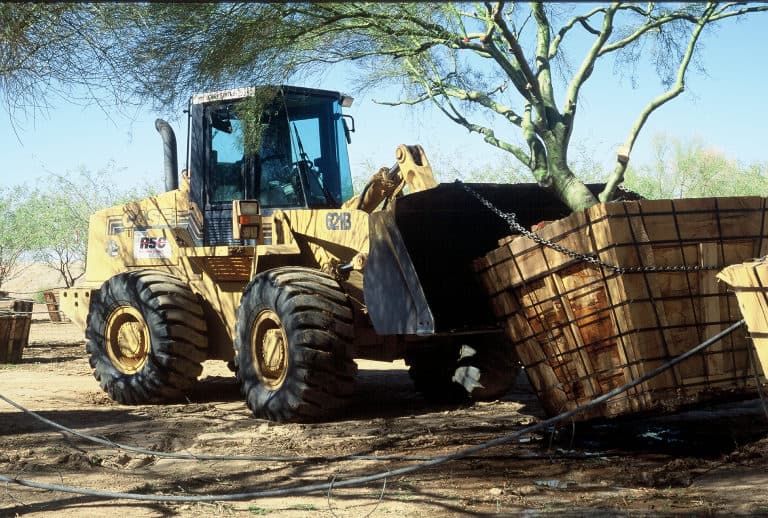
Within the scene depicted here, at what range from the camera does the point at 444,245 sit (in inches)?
340

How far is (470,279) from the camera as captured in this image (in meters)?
8.84

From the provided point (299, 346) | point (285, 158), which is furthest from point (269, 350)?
point (285, 158)

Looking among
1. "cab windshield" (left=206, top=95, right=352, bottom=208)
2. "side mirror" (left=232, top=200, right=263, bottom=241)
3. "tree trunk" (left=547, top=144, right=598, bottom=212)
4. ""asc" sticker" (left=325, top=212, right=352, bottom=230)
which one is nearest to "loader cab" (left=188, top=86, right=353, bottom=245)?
"cab windshield" (left=206, top=95, right=352, bottom=208)

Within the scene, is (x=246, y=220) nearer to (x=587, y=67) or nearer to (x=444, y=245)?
(x=444, y=245)

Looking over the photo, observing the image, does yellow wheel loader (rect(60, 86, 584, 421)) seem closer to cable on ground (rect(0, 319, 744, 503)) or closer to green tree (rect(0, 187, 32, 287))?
cable on ground (rect(0, 319, 744, 503))

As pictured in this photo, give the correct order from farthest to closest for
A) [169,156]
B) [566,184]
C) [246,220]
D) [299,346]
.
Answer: [566,184] → [169,156] → [246,220] → [299,346]

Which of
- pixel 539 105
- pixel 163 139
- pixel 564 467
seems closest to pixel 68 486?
pixel 564 467

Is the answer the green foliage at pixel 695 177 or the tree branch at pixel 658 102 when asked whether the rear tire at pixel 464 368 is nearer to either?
the tree branch at pixel 658 102

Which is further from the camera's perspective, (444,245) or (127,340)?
(127,340)

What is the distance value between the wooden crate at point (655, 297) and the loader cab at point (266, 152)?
3785 mm

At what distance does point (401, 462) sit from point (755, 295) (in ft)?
9.46

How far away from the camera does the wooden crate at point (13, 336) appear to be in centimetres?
1481

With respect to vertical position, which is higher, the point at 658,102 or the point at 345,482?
the point at 658,102

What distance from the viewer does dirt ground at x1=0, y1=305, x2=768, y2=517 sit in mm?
5344
